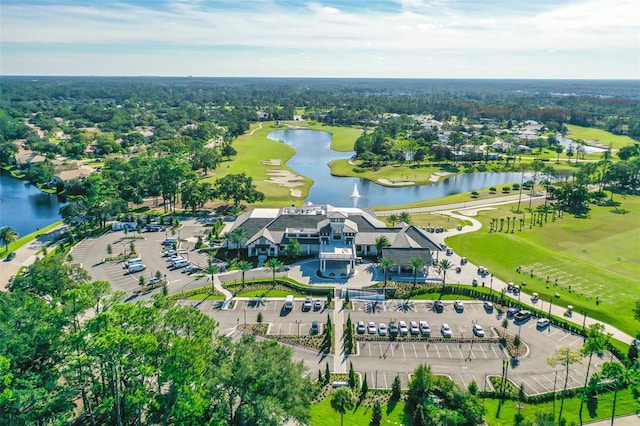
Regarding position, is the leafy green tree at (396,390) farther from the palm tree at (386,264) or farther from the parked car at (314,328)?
the palm tree at (386,264)

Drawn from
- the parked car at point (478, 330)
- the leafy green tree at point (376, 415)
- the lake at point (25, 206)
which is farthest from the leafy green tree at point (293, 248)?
the lake at point (25, 206)

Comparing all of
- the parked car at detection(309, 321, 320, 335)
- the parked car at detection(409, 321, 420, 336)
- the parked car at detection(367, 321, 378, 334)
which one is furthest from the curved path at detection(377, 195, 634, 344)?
the parked car at detection(309, 321, 320, 335)

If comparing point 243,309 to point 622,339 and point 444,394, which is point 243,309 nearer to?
point 444,394

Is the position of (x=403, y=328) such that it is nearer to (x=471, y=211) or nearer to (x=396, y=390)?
(x=396, y=390)

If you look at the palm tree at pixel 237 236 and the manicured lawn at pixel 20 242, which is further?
the manicured lawn at pixel 20 242

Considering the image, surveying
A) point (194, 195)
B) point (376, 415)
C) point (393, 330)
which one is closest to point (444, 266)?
point (393, 330)

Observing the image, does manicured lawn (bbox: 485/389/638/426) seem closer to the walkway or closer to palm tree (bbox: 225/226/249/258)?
palm tree (bbox: 225/226/249/258)
